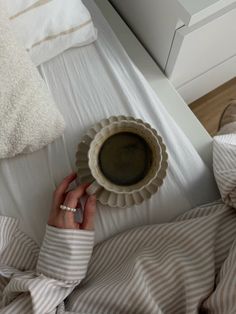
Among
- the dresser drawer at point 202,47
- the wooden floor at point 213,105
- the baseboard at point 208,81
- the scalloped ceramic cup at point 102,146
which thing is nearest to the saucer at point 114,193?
the scalloped ceramic cup at point 102,146

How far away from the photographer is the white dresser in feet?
2.21

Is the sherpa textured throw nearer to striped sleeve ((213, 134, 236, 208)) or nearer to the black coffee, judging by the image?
the black coffee

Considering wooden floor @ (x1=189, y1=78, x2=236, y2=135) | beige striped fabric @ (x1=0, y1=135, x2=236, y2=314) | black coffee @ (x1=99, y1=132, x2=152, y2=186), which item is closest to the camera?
beige striped fabric @ (x1=0, y1=135, x2=236, y2=314)

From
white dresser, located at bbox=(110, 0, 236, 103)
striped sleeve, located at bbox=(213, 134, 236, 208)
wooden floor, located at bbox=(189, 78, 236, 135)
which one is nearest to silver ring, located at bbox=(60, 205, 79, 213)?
striped sleeve, located at bbox=(213, 134, 236, 208)

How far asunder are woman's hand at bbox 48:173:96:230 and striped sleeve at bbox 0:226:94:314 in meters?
0.01

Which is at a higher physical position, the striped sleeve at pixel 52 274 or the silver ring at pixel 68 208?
the silver ring at pixel 68 208

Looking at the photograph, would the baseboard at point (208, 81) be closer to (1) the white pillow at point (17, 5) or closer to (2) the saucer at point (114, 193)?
(2) the saucer at point (114, 193)

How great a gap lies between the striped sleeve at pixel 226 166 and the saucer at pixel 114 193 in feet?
0.32

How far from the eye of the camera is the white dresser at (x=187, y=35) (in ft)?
2.21

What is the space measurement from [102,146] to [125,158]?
1.9 inches

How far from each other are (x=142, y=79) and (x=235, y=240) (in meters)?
0.39

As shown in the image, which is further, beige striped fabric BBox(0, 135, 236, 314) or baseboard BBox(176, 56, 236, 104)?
baseboard BBox(176, 56, 236, 104)

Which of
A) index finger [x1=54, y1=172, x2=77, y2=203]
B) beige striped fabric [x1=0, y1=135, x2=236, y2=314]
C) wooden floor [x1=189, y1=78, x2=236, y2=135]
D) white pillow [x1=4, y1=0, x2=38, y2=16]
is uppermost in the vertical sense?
white pillow [x1=4, y1=0, x2=38, y2=16]

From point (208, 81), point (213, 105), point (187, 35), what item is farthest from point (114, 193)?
point (213, 105)
